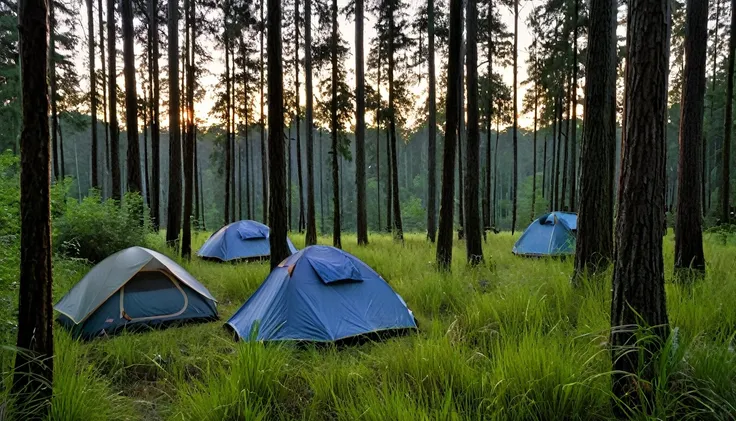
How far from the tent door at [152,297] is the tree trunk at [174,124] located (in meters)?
5.40

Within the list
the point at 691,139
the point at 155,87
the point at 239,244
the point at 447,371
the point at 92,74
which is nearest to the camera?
the point at 447,371

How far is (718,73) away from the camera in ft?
74.1

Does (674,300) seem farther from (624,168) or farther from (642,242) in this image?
(624,168)

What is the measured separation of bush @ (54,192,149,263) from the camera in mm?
8164

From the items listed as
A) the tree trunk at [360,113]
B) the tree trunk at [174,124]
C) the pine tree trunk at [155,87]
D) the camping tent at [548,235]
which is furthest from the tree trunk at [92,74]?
the camping tent at [548,235]

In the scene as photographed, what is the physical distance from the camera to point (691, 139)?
576 centimetres

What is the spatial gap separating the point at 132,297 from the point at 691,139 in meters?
8.76

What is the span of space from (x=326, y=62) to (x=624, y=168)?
14598mm

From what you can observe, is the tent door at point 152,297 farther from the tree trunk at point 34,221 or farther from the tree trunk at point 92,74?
the tree trunk at point 92,74

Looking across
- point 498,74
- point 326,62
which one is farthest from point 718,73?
point 326,62

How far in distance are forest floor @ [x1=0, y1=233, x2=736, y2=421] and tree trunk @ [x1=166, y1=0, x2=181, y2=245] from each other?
6.25m

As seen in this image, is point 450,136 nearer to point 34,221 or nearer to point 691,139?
point 691,139

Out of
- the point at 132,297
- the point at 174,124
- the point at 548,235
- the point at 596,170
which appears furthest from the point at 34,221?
Answer: the point at 548,235

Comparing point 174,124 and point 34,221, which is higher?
point 174,124
